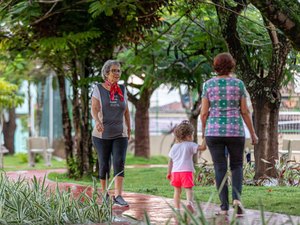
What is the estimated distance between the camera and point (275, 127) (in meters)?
13.2

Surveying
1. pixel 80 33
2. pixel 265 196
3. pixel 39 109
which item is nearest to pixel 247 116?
pixel 265 196

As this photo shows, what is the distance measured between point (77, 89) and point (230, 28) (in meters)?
4.80

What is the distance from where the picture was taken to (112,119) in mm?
9703

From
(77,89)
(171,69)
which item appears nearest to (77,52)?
(77,89)

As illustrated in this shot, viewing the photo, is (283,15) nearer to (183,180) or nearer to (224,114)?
(224,114)

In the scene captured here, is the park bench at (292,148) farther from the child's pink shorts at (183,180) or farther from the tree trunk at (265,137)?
the child's pink shorts at (183,180)

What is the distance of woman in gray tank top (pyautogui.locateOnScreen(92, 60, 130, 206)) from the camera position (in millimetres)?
9703

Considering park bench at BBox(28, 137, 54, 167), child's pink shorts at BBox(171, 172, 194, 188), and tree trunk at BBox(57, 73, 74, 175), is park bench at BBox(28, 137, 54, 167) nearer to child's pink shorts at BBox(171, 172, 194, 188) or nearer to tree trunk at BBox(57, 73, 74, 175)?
tree trunk at BBox(57, 73, 74, 175)

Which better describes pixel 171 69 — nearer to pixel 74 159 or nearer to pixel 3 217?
pixel 74 159

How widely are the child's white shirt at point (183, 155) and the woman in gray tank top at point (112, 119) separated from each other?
1.11 m

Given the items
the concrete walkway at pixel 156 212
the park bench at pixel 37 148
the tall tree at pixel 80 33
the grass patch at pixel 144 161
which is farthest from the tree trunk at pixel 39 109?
the concrete walkway at pixel 156 212

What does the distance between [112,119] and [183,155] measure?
4.42 ft

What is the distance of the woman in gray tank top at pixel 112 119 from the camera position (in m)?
9.70

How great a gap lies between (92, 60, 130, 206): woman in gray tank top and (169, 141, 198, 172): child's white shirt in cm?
111
